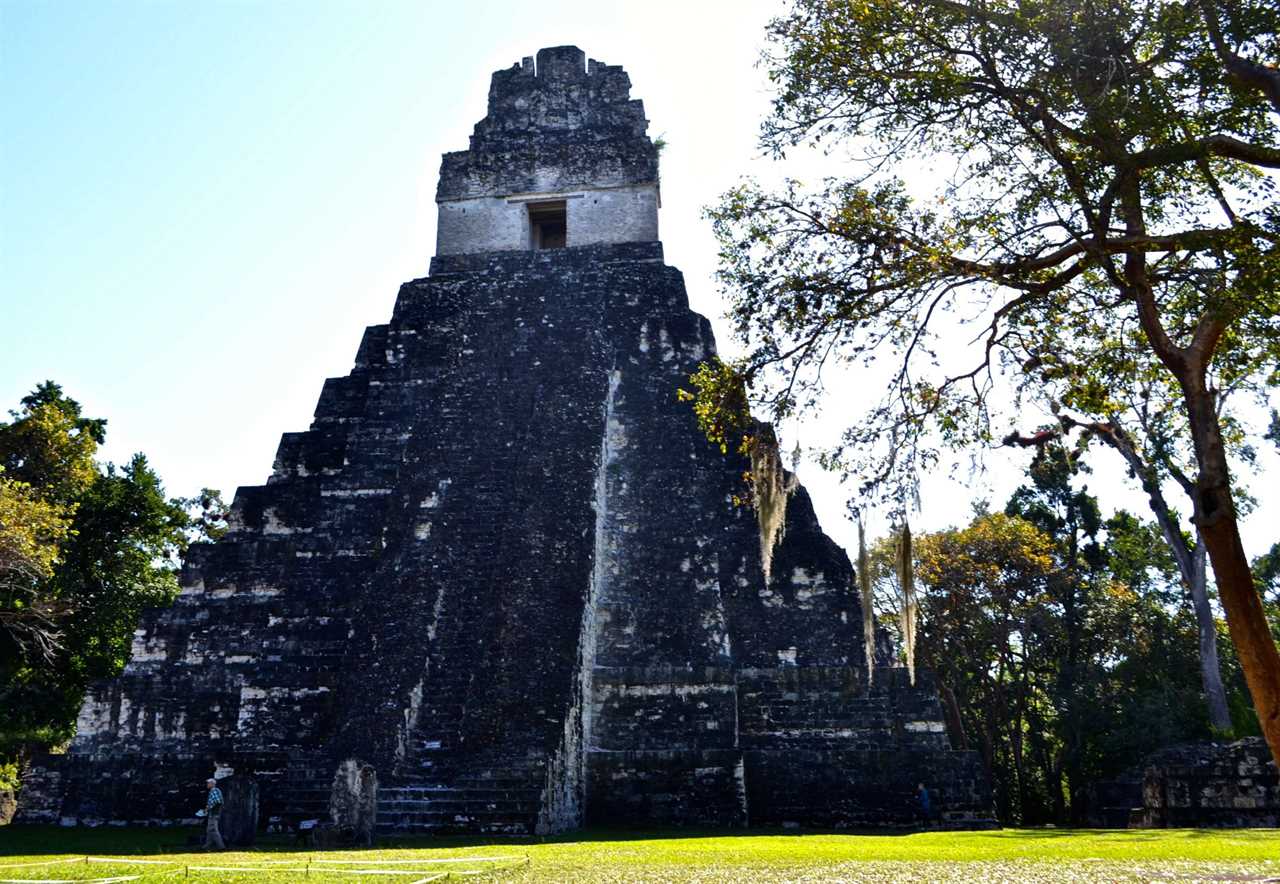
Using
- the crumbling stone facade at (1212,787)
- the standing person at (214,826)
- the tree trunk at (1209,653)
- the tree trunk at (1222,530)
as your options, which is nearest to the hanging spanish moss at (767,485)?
the tree trunk at (1222,530)

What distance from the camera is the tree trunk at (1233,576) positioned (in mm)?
6418

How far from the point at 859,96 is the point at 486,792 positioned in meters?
7.38

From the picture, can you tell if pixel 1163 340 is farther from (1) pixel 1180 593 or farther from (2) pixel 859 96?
(1) pixel 1180 593

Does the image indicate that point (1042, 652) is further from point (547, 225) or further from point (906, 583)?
point (906, 583)

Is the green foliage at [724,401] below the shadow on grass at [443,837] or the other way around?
the other way around

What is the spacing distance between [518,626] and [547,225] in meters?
8.50

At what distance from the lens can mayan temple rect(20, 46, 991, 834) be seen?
11.8 m

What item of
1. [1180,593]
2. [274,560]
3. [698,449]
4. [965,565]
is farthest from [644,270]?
[1180,593]

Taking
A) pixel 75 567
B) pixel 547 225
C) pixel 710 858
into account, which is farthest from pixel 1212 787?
pixel 75 567

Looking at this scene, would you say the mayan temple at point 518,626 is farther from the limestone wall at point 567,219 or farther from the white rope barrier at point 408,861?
the white rope barrier at point 408,861

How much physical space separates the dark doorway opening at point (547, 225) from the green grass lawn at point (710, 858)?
34.1 feet

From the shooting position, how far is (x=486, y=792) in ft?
35.2

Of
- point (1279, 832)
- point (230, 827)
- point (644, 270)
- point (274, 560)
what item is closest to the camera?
point (230, 827)

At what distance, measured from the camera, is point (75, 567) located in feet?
76.0
